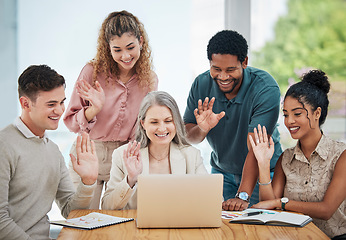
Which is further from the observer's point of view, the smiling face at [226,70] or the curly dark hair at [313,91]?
the smiling face at [226,70]

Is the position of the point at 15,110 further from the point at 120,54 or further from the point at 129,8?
the point at 120,54

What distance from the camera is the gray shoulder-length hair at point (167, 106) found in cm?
249

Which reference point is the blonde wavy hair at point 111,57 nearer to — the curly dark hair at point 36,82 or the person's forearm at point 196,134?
the person's forearm at point 196,134

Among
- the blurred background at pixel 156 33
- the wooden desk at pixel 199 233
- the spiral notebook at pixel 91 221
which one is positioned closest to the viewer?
the wooden desk at pixel 199 233

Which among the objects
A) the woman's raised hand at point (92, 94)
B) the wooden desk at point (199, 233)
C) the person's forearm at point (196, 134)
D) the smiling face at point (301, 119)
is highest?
the woman's raised hand at point (92, 94)

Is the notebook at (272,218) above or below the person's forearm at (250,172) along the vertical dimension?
below

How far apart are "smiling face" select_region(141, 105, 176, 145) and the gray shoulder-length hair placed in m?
0.02

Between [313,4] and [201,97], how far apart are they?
5.76ft

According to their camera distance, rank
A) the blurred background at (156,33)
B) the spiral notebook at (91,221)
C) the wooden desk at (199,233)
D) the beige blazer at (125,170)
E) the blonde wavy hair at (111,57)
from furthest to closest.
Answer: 1. the blurred background at (156,33)
2. the blonde wavy hair at (111,57)
3. the beige blazer at (125,170)
4. the spiral notebook at (91,221)
5. the wooden desk at (199,233)

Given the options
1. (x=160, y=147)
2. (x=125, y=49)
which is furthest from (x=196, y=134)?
(x=125, y=49)

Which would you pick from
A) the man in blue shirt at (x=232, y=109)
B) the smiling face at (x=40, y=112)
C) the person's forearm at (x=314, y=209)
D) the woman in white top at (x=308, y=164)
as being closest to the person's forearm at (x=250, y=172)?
the man in blue shirt at (x=232, y=109)

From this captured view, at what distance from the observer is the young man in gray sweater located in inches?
77.4

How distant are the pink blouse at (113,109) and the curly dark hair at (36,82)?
682mm

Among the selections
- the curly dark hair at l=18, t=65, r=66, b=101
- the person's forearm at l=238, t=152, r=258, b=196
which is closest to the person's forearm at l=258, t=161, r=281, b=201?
the person's forearm at l=238, t=152, r=258, b=196
